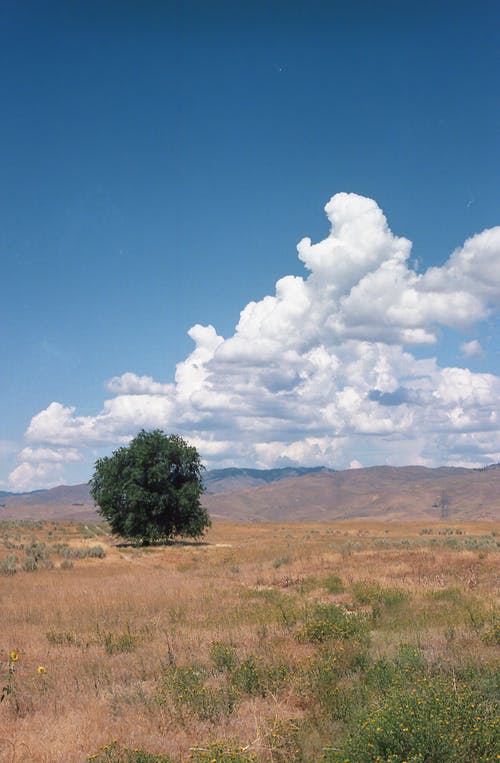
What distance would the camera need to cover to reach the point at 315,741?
6.58 meters

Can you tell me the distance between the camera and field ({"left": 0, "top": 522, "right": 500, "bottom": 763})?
20.1ft

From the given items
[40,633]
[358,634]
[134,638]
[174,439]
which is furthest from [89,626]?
[174,439]

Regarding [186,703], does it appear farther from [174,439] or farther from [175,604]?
[174,439]

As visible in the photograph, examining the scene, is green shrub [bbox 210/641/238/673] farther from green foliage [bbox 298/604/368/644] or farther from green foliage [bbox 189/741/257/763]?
green foliage [bbox 189/741/257/763]

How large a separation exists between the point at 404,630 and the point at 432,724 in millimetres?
6323

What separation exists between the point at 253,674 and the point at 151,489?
136ft

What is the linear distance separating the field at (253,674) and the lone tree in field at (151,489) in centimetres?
2830

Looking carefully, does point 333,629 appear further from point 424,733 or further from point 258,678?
point 424,733

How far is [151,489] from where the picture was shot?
48.9 metres

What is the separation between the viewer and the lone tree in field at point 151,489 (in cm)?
4778

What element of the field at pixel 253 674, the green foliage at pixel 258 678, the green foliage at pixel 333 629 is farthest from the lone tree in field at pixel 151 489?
the green foliage at pixel 258 678

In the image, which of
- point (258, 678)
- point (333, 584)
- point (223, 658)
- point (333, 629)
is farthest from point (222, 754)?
point (333, 584)

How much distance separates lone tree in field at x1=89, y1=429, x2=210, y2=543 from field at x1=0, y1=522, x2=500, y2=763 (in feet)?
92.9

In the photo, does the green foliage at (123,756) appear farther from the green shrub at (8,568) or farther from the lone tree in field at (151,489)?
the lone tree in field at (151,489)
